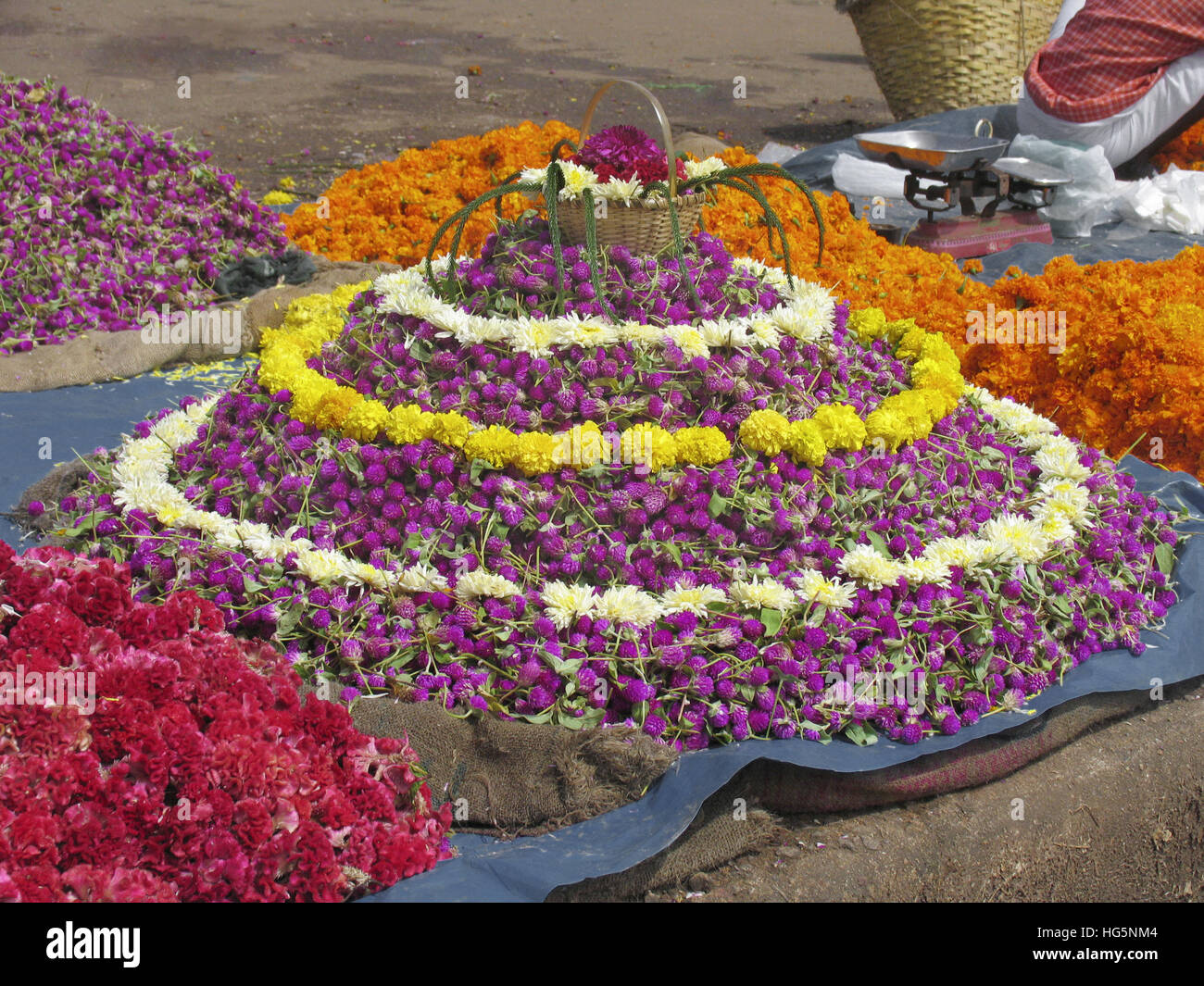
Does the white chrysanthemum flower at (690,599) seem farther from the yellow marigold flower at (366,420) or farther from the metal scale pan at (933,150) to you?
the metal scale pan at (933,150)

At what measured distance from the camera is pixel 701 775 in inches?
84.0

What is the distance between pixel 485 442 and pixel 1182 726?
5.59ft

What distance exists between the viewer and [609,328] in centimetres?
256

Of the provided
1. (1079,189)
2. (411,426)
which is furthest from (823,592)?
(1079,189)

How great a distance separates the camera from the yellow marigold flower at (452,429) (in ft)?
8.18

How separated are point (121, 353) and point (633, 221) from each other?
2627 millimetres

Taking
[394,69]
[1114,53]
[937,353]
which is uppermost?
[394,69]

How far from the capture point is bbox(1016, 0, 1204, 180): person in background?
6184mm

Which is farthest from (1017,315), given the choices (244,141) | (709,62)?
(709,62)

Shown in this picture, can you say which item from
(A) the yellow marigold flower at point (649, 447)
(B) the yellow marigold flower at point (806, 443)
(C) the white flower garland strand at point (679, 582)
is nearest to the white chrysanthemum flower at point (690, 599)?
(C) the white flower garland strand at point (679, 582)

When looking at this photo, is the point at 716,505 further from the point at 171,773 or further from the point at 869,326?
the point at 171,773

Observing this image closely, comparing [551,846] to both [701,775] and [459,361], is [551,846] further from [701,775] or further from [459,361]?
[459,361]

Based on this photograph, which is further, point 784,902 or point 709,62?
point 709,62

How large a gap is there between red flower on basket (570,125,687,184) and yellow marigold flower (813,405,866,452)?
0.70 meters
